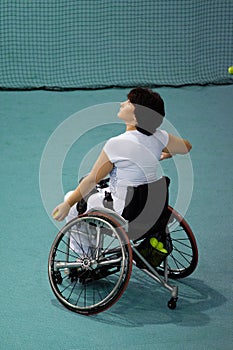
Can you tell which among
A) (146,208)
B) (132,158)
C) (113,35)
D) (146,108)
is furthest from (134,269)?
(113,35)

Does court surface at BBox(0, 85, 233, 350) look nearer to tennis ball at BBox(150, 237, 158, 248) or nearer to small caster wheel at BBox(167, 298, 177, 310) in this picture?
small caster wheel at BBox(167, 298, 177, 310)

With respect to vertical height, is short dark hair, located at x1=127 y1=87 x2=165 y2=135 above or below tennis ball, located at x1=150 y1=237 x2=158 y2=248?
above

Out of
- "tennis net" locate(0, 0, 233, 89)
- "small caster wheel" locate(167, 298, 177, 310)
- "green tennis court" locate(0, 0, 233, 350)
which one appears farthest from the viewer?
"tennis net" locate(0, 0, 233, 89)

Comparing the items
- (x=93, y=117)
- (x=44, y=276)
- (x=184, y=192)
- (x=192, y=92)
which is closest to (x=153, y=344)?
(x=44, y=276)

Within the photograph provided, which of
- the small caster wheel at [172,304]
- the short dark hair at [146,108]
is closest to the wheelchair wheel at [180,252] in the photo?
the small caster wheel at [172,304]

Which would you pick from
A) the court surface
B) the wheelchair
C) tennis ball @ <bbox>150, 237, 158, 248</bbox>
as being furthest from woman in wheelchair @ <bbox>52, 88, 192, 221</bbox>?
the court surface

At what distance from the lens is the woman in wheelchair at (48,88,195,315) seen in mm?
4086

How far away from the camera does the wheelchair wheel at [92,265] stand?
404cm

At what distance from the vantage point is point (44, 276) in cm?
461

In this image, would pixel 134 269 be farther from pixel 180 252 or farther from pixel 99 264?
pixel 99 264

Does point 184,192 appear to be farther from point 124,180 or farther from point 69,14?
point 69,14

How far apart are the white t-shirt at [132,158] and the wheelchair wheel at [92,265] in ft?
0.63

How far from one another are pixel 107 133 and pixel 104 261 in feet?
9.10

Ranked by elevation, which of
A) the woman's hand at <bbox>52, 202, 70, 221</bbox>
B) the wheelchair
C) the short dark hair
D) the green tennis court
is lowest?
the green tennis court
